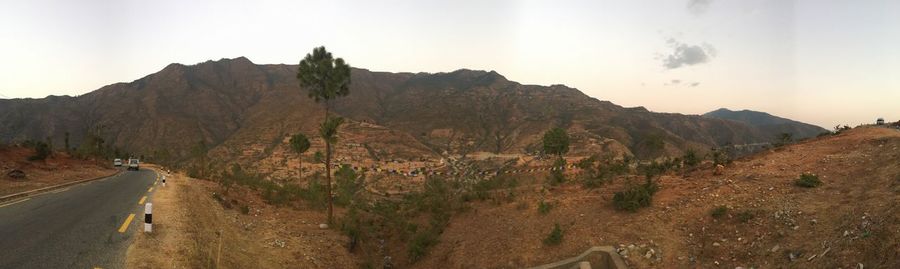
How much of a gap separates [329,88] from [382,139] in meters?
80.5

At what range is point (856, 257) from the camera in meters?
8.71

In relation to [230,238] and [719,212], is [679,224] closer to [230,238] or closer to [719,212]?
[719,212]

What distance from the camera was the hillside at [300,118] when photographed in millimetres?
105750

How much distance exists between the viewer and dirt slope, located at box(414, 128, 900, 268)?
1030cm

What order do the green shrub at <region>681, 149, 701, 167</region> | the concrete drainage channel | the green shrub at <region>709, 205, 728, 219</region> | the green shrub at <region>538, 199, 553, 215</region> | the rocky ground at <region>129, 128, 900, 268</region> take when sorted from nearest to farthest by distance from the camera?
the rocky ground at <region>129, 128, 900, 268</region> < the concrete drainage channel < the green shrub at <region>709, 205, 728, 219</region> < the green shrub at <region>538, 199, 553, 215</region> < the green shrub at <region>681, 149, 701, 167</region>

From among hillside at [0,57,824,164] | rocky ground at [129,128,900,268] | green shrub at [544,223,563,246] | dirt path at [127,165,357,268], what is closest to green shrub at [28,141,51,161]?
dirt path at [127,165,357,268]

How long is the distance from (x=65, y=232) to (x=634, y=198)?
17.8 meters

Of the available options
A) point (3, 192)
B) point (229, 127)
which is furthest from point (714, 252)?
point (229, 127)

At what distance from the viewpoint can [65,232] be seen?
984 cm

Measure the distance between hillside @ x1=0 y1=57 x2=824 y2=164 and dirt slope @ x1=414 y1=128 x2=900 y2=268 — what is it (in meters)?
73.3

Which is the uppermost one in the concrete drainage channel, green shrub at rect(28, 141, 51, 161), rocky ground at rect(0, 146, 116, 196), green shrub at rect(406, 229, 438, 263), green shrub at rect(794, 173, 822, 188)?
green shrub at rect(794, 173, 822, 188)

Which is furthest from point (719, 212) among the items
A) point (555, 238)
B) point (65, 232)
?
point (65, 232)

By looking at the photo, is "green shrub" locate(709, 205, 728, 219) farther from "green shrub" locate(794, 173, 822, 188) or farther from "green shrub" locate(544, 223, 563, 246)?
"green shrub" locate(544, 223, 563, 246)

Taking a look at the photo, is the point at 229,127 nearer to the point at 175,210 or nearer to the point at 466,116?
the point at 466,116
